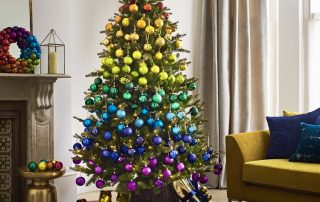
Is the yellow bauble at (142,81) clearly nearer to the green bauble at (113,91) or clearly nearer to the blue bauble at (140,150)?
the green bauble at (113,91)

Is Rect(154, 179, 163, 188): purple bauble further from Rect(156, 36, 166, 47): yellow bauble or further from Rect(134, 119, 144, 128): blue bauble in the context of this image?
Rect(156, 36, 166, 47): yellow bauble

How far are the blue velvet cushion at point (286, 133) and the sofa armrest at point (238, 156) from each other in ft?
0.48

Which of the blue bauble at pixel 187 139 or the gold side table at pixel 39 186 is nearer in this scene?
the blue bauble at pixel 187 139

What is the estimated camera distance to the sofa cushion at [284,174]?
3950mm

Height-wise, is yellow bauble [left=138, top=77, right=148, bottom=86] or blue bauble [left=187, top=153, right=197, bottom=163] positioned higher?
yellow bauble [left=138, top=77, right=148, bottom=86]

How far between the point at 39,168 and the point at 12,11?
1.31m

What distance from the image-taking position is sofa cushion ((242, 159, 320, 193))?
3950 mm

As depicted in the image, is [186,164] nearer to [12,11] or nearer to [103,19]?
[12,11]

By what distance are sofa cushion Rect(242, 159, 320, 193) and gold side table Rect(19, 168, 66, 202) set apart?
1523 millimetres

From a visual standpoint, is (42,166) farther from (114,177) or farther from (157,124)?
(157,124)

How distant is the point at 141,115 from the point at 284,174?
116 centimetres

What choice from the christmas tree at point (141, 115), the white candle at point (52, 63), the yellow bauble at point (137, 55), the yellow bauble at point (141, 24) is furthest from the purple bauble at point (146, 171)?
the white candle at point (52, 63)

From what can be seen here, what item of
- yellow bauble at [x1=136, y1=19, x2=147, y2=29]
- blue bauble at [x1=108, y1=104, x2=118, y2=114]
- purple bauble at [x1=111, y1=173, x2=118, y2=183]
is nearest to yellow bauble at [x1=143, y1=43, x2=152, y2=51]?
yellow bauble at [x1=136, y1=19, x2=147, y2=29]

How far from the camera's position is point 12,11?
14.8 ft
